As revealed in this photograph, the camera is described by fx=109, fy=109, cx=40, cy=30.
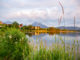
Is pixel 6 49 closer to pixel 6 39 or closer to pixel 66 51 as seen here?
pixel 6 39

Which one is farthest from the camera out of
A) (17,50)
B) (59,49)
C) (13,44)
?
(13,44)

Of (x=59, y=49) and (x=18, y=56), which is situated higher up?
(x=59, y=49)

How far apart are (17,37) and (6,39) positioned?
0.48 m

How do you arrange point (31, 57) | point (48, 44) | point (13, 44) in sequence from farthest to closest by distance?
point (13, 44) < point (48, 44) < point (31, 57)

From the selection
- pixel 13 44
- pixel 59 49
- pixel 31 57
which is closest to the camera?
pixel 31 57

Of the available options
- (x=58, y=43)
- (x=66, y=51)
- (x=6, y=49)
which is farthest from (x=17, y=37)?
(x=66, y=51)

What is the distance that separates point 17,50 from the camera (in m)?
4.32

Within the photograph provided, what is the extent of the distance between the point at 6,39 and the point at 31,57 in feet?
6.62

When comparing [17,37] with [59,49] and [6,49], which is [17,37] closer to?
[6,49]

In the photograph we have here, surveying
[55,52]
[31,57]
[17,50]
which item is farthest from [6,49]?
[55,52]

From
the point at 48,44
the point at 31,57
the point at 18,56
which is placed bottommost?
the point at 18,56

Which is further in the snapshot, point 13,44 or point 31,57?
point 13,44

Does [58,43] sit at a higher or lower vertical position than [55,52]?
higher

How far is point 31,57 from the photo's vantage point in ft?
10.4
